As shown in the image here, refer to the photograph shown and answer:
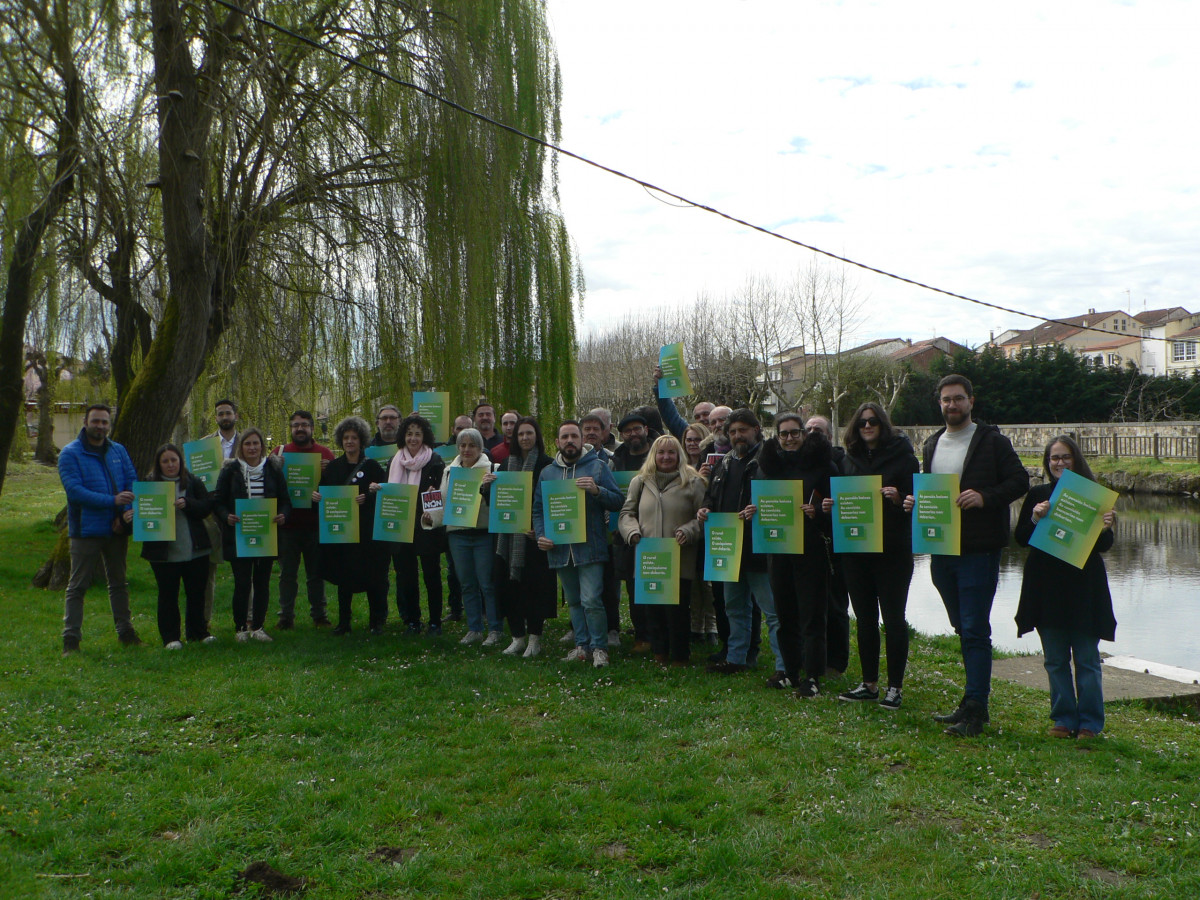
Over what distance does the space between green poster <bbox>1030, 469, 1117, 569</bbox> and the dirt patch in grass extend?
422 centimetres

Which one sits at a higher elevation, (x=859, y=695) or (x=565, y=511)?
(x=565, y=511)

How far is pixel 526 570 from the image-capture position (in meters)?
7.60

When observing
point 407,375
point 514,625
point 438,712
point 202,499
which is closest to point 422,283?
point 407,375

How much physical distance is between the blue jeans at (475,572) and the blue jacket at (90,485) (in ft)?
8.99

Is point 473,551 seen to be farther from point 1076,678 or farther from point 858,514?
point 1076,678

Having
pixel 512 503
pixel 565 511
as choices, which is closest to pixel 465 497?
pixel 512 503

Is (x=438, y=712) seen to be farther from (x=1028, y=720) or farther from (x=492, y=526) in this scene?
(x=1028, y=720)

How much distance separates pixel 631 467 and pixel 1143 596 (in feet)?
36.6

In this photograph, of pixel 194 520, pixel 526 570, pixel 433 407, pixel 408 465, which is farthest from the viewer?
pixel 433 407

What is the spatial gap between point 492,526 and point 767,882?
13.7 ft

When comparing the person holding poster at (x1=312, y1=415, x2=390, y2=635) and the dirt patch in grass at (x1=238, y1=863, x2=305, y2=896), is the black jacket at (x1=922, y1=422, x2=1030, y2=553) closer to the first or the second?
the dirt patch in grass at (x1=238, y1=863, x2=305, y2=896)

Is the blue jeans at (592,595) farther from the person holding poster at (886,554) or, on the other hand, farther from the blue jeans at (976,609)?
the blue jeans at (976,609)

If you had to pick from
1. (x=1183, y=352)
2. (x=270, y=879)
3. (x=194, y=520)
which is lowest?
(x=270, y=879)

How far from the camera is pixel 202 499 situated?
7773mm
